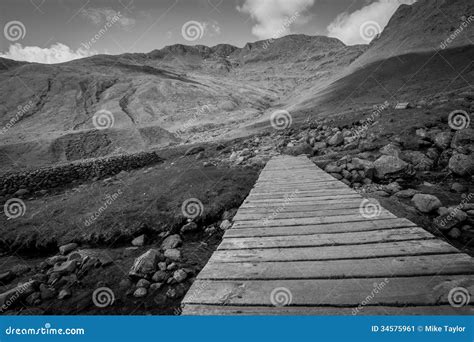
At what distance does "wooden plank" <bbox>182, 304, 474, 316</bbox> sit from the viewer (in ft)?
5.07

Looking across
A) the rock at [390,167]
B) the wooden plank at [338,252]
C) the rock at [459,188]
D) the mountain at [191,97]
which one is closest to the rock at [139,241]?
the wooden plank at [338,252]

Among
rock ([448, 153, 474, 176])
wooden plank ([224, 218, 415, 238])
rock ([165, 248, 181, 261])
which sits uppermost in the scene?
rock ([448, 153, 474, 176])

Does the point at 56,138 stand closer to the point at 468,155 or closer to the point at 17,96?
the point at 468,155

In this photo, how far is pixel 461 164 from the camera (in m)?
5.66

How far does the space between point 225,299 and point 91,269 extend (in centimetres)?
370

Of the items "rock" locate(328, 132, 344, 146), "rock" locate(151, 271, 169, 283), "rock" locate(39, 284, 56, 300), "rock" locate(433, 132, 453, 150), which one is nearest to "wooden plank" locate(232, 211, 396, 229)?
"rock" locate(151, 271, 169, 283)

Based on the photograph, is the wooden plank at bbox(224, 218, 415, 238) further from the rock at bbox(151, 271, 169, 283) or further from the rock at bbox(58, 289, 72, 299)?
the rock at bbox(58, 289, 72, 299)

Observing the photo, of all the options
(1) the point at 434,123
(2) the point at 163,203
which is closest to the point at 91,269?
(2) the point at 163,203

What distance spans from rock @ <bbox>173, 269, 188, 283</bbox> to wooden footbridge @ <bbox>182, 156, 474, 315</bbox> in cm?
129

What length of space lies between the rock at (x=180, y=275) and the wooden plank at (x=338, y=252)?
1.58 m

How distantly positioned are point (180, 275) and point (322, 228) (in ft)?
7.31

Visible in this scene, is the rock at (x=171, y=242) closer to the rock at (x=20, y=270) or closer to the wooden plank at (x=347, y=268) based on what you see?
the wooden plank at (x=347, y=268)

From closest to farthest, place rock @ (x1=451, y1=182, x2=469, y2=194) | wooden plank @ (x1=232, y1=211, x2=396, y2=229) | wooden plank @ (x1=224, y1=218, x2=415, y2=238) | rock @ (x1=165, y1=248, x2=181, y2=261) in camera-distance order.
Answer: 1. wooden plank @ (x1=224, y1=218, x2=415, y2=238)
2. wooden plank @ (x1=232, y1=211, x2=396, y2=229)
3. rock @ (x1=165, y1=248, x2=181, y2=261)
4. rock @ (x1=451, y1=182, x2=469, y2=194)

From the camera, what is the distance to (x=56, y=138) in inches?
935
